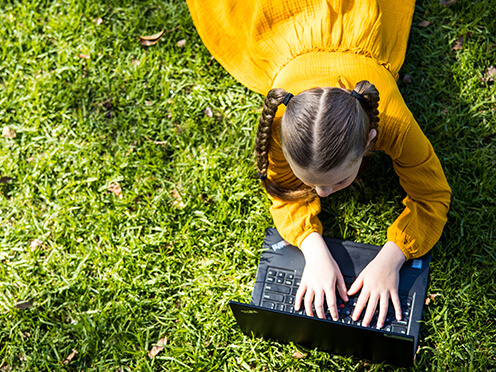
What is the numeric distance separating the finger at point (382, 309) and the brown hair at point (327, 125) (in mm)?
893

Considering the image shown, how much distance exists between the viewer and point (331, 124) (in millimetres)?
2182

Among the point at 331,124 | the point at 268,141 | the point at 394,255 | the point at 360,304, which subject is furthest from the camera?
the point at 394,255

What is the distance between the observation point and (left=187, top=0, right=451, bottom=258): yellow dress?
2.63 m

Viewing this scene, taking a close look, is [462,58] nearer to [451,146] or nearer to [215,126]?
[451,146]

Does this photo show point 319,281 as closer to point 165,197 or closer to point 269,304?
point 269,304

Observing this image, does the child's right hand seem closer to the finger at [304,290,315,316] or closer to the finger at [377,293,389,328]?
the finger at [304,290,315,316]

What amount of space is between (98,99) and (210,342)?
→ 2.09 meters

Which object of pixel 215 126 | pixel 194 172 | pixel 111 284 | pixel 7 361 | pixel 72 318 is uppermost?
pixel 215 126

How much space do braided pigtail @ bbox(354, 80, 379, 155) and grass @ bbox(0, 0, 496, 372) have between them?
3.29 feet

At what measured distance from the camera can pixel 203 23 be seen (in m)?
3.36

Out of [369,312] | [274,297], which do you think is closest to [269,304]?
[274,297]

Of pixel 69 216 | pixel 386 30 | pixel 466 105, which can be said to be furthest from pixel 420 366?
pixel 69 216

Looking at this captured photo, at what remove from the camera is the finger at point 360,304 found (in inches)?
107

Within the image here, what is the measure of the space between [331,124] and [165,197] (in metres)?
1.67
